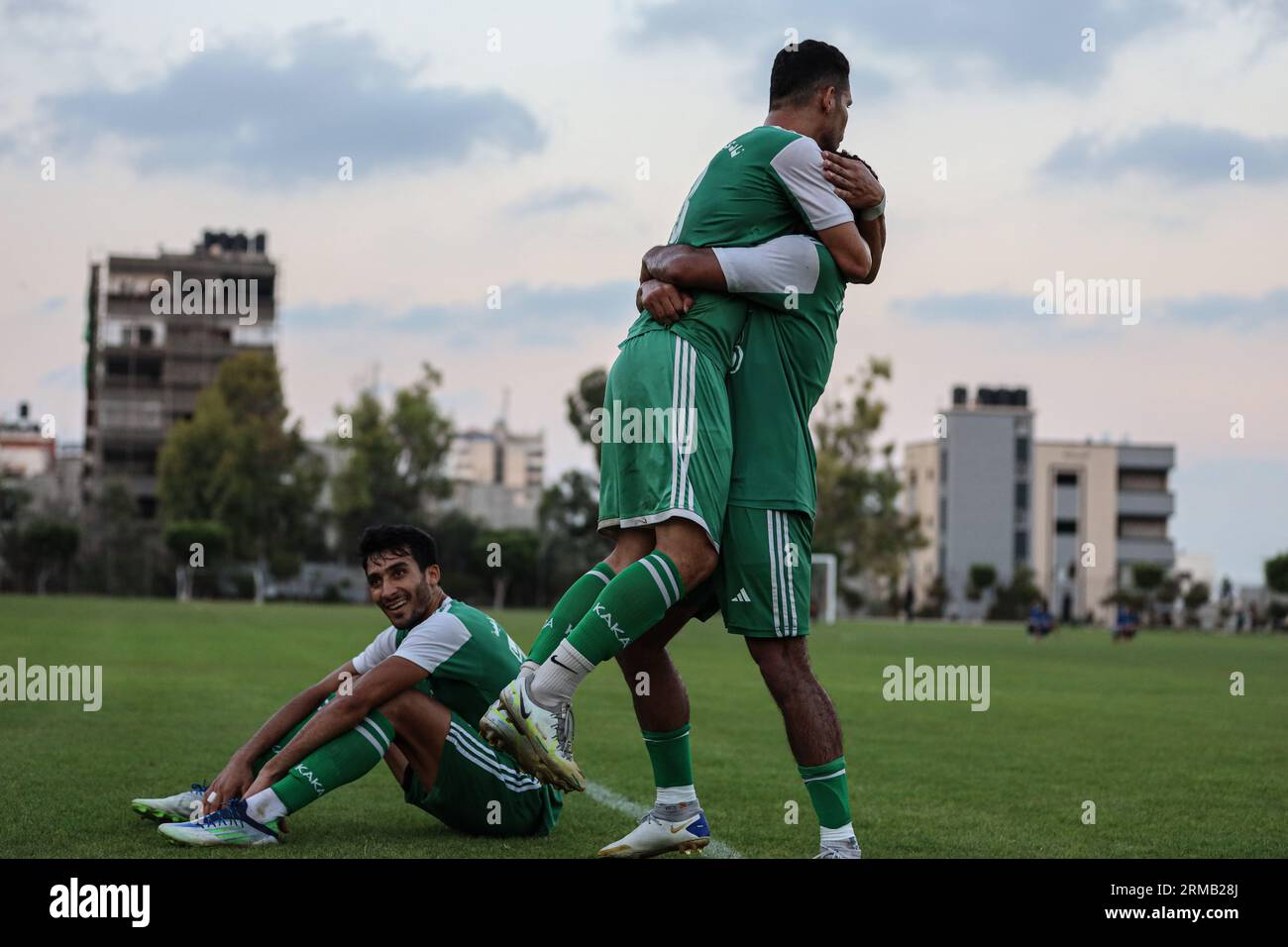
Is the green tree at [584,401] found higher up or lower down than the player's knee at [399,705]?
higher up

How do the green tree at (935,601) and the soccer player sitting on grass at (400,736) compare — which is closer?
the soccer player sitting on grass at (400,736)

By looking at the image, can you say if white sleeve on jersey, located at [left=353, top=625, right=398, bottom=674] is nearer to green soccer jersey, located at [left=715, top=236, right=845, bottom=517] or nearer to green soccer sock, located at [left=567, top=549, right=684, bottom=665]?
green soccer sock, located at [left=567, top=549, right=684, bottom=665]

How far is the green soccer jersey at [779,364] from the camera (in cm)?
468

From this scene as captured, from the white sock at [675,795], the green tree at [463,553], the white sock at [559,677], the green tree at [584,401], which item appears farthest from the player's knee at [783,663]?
the green tree at [584,401]

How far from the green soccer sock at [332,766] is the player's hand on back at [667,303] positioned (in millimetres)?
1756

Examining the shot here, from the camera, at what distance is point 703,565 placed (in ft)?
14.9

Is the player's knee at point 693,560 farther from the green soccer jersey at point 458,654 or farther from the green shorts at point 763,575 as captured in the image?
the green soccer jersey at point 458,654

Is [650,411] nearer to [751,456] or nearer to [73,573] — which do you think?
[751,456]

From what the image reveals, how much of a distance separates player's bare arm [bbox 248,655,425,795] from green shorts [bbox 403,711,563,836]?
338mm

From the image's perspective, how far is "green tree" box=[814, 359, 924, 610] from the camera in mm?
67625

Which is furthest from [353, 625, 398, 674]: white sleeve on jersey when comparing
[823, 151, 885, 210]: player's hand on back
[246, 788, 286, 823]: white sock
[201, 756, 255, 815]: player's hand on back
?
[823, 151, 885, 210]: player's hand on back

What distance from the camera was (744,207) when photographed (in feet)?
15.9

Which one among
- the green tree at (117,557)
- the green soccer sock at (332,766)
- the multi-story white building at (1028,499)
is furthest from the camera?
the multi-story white building at (1028,499)
